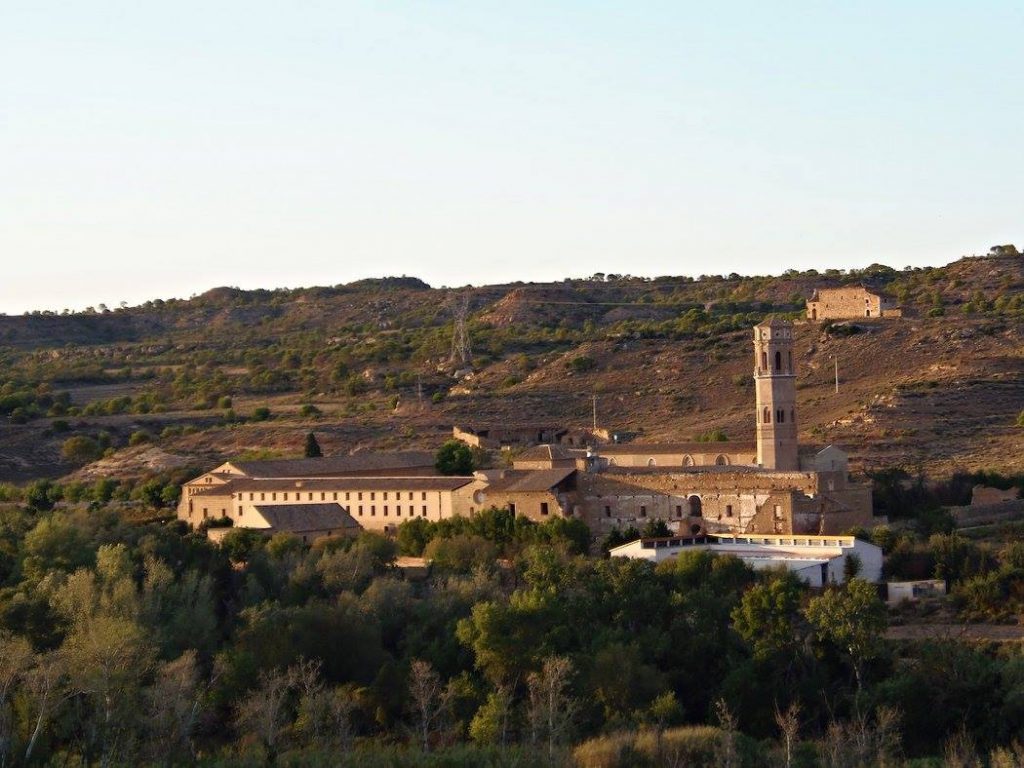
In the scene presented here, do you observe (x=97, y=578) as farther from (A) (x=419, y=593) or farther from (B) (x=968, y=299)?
(B) (x=968, y=299)

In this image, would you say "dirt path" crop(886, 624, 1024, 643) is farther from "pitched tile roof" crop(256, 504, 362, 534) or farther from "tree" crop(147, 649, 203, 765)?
"pitched tile roof" crop(256, 504, 362, 534)

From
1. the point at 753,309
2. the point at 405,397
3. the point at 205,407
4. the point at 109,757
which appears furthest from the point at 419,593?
the point at 753,309

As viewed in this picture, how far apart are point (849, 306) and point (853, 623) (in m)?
51.1

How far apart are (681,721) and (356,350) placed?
69161 millimetres

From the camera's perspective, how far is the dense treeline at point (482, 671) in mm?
30891

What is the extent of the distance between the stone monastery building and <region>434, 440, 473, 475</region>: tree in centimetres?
54

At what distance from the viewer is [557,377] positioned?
275ft

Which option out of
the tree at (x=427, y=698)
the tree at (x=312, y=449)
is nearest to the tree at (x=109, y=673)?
the tree at (x=427, y=698)

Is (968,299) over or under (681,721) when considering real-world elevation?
over

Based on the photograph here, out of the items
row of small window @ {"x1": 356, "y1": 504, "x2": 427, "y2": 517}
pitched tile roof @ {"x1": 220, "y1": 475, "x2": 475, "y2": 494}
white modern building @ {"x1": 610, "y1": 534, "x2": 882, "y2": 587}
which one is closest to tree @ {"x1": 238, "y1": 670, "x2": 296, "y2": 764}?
white modern building @ {"x1": 610, "y1": 534, "x2": 882, "y2": 587}

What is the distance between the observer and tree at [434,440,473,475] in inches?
2410

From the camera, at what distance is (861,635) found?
35750mm

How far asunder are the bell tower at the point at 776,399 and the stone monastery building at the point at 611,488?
36mm

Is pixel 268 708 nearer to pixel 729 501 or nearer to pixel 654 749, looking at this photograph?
pixel 654 749
